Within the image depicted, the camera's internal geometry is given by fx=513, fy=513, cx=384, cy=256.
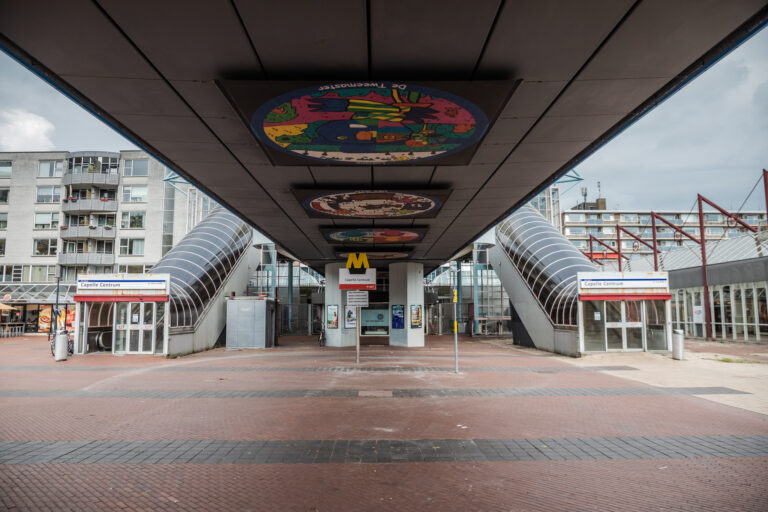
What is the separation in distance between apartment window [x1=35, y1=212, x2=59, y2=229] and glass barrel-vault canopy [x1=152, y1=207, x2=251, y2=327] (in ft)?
90.1

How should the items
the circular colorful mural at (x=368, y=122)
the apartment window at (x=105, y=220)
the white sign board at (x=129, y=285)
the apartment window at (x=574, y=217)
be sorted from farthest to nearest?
the apartment window at (x=574, y=217)
the apartment window at (x=105, y=220)
the white sign board at (x=129, y=285)
the circular colorful mural at (x=368, y=122)

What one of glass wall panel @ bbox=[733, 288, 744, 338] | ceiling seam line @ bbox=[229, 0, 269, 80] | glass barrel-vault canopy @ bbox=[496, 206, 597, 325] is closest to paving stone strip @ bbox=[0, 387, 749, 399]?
ceiling seam line @ bbox=[229, 0, 269, 80]

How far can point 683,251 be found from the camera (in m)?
38.1

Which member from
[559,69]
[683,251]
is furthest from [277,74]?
[683,251]

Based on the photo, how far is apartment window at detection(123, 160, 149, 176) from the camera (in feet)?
175

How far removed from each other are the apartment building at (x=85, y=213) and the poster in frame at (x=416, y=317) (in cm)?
3091

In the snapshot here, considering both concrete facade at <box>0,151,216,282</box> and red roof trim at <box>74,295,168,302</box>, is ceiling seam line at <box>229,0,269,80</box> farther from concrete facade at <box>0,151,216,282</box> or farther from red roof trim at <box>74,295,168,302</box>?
concrete facade at <box>0,151,216,282</box>

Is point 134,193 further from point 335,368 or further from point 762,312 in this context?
point 762,312

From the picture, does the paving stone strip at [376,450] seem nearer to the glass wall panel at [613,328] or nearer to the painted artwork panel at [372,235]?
the painted artwork panel at [372,235]

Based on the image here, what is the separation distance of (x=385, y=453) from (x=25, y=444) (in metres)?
5.53

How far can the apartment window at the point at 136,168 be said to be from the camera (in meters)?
53.4

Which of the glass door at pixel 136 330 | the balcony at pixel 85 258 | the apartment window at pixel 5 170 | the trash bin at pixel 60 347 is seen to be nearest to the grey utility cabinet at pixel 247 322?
the glass door at pixel 136 330

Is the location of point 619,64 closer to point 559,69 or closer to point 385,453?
point 559,69

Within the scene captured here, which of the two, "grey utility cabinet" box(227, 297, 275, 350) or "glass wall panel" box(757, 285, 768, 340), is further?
"grey utility cabinet" box(227, 297, 275, 350)
